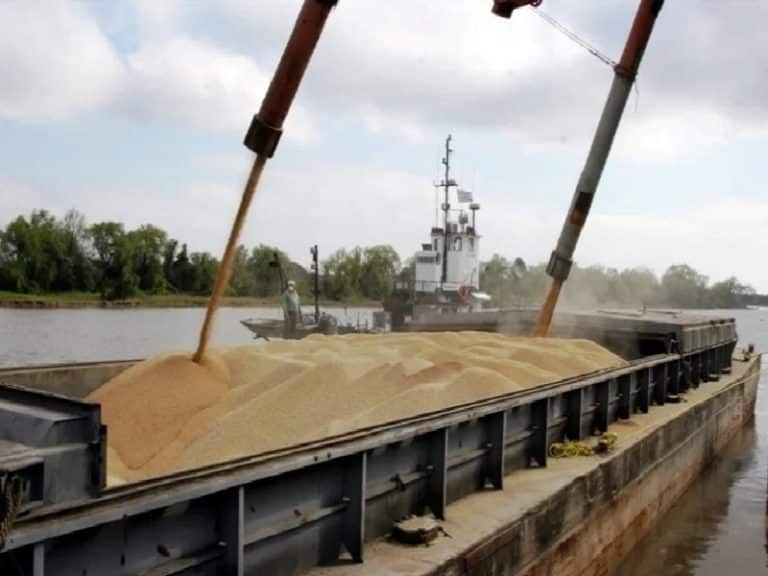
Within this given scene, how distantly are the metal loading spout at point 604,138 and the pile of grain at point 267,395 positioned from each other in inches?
210

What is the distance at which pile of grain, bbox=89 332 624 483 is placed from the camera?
4.79 metres

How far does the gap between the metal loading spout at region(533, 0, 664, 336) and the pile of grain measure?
5344 mm

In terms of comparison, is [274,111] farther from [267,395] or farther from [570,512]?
[570,512]

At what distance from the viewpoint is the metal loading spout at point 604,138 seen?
1245 cm

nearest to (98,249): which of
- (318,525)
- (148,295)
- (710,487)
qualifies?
(148,295)

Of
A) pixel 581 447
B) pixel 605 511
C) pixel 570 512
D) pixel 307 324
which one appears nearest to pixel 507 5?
pixel 581 447

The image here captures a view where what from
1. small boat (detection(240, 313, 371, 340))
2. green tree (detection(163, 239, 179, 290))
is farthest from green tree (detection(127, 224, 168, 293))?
small boat (detection(240, 313, 371, 340))

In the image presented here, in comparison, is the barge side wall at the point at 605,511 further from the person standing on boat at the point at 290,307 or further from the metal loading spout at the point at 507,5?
the person standing on boat at the point at 290,307

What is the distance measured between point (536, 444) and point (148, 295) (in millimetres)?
64336

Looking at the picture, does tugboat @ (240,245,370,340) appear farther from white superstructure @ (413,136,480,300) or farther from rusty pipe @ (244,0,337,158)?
rusty pipe @ (244,0,337,158)

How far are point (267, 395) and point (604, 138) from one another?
8902 mm

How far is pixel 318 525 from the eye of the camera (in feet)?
11.9

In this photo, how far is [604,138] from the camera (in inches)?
496

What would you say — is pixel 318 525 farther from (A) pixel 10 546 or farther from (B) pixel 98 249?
(B) pixel 98 249
